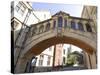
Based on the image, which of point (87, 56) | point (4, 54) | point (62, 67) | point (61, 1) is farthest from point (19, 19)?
point (87, 56)

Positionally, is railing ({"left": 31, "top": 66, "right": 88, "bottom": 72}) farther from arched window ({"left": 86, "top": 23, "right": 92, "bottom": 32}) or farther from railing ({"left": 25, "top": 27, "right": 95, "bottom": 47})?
arched window ({"left": 86, "top": 23, "right": 92, "bottom": 32})

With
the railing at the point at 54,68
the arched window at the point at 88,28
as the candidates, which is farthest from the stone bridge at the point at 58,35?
the railing at the point at 54,68

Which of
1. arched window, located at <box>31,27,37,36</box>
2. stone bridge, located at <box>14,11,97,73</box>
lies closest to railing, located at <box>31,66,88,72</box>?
stone bridge, located at <box>14,11,97,73</box>

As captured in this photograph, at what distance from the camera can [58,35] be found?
351cm

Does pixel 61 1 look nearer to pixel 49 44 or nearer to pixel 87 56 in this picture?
pixel 49 44

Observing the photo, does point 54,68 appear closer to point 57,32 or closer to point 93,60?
point 57,32

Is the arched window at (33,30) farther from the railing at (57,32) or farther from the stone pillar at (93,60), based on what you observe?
the stone pillar at (93,60)

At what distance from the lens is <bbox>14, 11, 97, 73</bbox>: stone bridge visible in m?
3.33

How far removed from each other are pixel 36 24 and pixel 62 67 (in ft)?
2.70

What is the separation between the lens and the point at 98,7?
3766 millimetres

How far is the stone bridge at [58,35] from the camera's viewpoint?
333 cm

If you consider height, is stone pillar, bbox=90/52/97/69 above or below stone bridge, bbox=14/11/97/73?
below

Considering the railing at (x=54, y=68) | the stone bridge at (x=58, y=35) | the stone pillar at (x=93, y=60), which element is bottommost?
the railing at (x=54, y=68)

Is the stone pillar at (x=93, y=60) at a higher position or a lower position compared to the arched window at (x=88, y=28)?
lower
